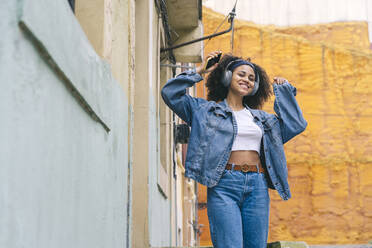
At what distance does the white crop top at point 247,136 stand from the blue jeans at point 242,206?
21 cm

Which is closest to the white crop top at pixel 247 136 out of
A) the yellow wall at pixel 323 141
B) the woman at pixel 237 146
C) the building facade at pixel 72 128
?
the woman at pixel 237 146

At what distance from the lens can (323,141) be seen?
33.0m

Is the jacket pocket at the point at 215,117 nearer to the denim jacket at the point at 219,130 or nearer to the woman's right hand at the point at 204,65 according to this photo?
the denim jacket at the point at 219,130

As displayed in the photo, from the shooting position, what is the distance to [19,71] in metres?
1.98

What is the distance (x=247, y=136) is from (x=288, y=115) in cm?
40

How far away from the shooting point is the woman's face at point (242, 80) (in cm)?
404

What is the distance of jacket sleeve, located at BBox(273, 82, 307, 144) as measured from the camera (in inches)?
157

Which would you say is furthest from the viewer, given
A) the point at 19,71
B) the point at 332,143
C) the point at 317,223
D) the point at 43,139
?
the point at 332,143

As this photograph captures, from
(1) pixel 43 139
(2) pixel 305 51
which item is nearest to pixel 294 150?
(2) pixel 305 51

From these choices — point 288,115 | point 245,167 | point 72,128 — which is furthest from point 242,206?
point 72,128

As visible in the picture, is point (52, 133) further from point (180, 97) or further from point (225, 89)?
point (225, 89)

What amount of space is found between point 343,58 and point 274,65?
14.7ft

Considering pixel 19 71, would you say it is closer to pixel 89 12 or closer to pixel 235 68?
pixel 89 12

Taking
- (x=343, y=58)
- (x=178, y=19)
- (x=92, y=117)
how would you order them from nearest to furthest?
(x=92, y=117) → (x=178, y=19) → (x=343, y=58)
